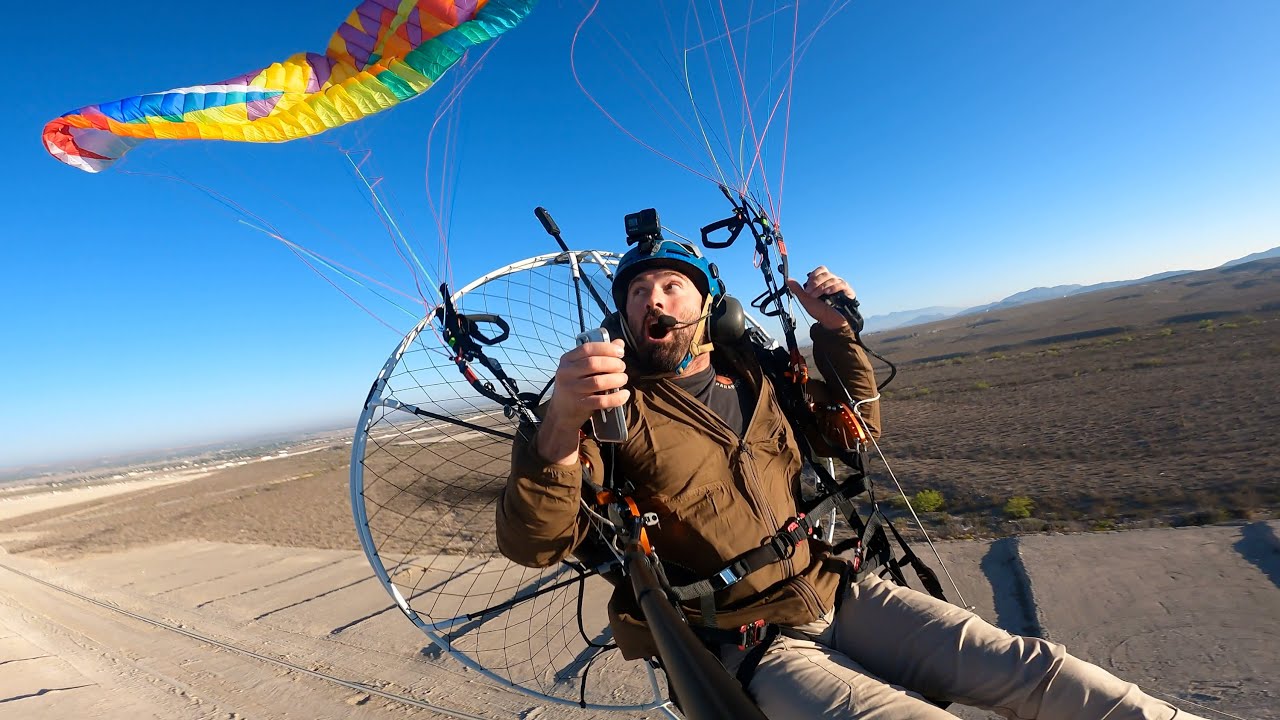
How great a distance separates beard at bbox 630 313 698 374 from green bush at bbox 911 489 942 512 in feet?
19.2

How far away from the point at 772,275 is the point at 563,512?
6.25 ft

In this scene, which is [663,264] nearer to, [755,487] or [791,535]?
[755,487]

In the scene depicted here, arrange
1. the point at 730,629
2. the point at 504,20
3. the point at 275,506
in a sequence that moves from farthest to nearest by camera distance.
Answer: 1. the point at 275,506
2. the point at 504,20
3. the point at 730,629

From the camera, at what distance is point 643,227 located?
2.65 meters

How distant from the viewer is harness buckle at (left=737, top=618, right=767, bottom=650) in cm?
197

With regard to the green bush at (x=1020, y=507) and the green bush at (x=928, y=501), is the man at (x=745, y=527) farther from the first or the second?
the green bush at (x=928, y=501)

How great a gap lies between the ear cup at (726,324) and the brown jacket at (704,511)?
45 centimetres

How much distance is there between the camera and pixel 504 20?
4.06 meters

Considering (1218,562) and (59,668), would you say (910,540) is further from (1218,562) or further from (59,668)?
(59,668)

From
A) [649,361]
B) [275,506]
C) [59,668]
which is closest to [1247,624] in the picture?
[649,361]

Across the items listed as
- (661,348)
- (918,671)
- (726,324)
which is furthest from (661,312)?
(918,671)

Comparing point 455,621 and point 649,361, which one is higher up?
point 649,361

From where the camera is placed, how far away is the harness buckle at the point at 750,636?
6.48 feet

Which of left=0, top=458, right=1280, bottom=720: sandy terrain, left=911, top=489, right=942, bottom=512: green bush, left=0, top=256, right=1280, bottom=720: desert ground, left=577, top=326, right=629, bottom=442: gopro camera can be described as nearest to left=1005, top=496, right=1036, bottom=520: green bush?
left=0, top=256, right=1280, bottom=720: desert ground
